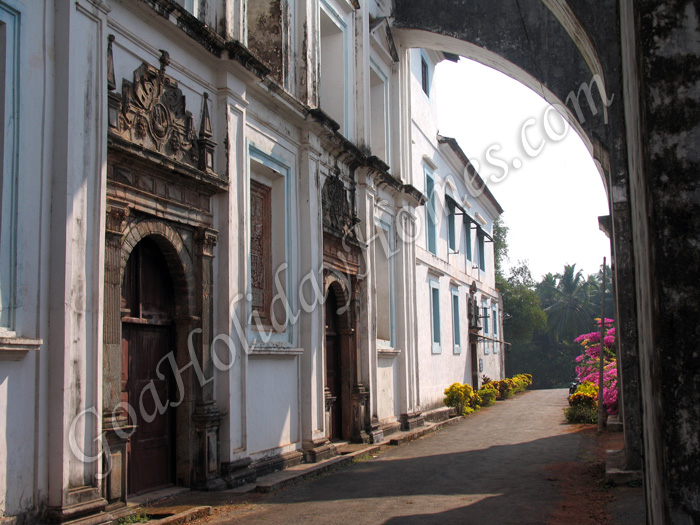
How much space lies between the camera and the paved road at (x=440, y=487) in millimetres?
7090

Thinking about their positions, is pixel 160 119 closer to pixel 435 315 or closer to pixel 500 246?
pixel 435 315

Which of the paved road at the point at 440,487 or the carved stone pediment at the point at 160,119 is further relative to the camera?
the paved road at the point at 440,487

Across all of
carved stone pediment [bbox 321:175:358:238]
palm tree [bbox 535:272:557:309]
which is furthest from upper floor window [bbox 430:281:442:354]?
palm tree [bbox 535:272:557:309]

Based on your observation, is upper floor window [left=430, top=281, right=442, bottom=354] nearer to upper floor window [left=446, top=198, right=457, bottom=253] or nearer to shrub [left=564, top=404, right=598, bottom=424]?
upper floor window [left=446, top=198, right=457, bottom=253]

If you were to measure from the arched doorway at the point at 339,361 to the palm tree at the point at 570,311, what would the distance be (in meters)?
45.1

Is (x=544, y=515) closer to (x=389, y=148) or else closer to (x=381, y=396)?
(x=381, y=396)

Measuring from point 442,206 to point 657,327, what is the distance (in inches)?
762

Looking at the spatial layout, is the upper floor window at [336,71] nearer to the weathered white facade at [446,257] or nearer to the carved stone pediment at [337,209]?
the carved stone pediment at [337,209]

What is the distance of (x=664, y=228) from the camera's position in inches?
92.9

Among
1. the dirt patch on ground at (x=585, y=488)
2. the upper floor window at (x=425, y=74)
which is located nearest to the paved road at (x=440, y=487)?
the dirt patch on ground at (x=585, y=488)

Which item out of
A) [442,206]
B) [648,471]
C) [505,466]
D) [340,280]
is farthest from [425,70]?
[648,471]

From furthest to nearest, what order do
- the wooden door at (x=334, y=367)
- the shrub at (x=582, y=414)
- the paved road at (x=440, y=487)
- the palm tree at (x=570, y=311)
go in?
the palm tree at (x=570, y=311) → the shrub at (x=582, y=414) → the wooden door at (x=334, y=367) → the paved road at (x=440, y=487)

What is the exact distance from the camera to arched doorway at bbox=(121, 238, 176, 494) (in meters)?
7.34

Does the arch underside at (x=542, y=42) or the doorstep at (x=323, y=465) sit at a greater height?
the arch underside at (x=542, y=42)
